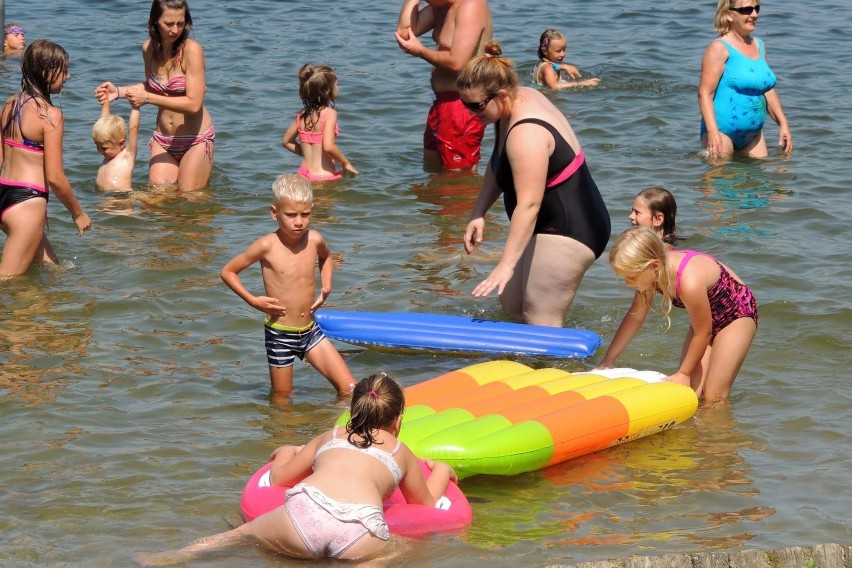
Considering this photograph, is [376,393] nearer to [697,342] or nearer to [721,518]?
[721,518]

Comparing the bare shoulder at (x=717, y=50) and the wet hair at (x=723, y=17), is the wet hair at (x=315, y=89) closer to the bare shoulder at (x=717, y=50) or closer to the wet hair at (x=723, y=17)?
the bare shoulder at (x=717, y=50)

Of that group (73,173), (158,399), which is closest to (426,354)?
(158,399)

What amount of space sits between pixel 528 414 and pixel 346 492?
4.23ft

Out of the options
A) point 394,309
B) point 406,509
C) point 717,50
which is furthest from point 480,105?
point 717,50

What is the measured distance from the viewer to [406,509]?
4.70 metres

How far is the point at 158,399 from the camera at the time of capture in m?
6.25

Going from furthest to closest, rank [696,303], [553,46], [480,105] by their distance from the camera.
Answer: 1. [553,46]
2. [480,105]
3. [696,303]

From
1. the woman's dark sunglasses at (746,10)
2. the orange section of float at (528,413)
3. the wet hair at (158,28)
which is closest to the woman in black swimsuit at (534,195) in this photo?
the orange section of float at (528,413)

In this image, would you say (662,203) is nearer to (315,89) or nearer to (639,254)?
(639,254)

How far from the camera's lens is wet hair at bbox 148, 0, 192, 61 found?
839 cm

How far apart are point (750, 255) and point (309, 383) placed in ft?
11.8

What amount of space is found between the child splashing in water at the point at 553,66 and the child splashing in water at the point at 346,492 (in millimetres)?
9422

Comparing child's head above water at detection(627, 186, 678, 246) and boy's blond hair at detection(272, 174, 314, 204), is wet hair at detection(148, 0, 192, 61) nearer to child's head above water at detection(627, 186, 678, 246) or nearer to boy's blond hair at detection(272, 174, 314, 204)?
boy's blond hair at detection(272, 174, 314, 204)

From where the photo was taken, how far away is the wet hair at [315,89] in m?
9.45
